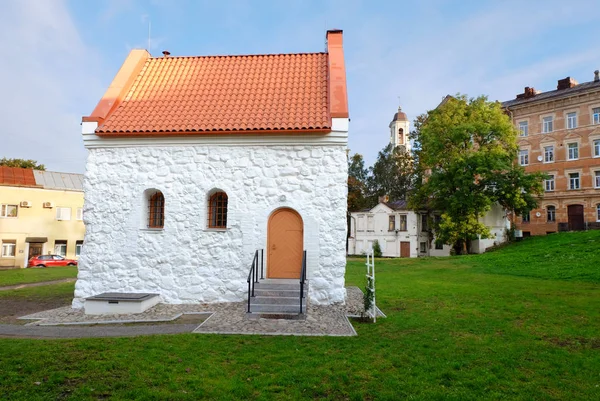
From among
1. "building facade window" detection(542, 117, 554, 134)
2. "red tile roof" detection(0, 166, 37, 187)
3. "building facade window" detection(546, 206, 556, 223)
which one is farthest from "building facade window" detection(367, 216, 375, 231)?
"red tile roof" detection(0, 166, 37, 187)

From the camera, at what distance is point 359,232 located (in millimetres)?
43438

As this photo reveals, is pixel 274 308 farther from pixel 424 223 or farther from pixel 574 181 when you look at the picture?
pixel 574 181

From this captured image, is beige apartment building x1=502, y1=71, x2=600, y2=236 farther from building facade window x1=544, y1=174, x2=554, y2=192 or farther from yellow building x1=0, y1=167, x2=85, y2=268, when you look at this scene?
yellow building x1=0, y1=167, x2=85, y2=268

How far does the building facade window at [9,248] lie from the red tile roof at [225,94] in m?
28.2

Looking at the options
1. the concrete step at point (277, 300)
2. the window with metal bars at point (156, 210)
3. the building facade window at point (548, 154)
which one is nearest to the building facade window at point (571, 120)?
the building facade window at point (548, 154)

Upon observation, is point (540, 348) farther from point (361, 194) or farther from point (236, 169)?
point (361, 194)

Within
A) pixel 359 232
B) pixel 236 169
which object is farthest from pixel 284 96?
pixel 359 232

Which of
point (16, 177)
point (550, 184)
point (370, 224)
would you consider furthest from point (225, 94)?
point (550, 184)

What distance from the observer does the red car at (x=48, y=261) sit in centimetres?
3253

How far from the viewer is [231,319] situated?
355 inches

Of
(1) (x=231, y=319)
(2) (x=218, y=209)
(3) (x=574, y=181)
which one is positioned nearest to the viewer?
(1) (x=231, y=319)

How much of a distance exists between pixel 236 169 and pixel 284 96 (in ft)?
9.39

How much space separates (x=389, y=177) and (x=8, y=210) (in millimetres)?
40708

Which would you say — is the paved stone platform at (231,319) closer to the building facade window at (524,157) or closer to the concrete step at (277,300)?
the concrete step at (277,300)
